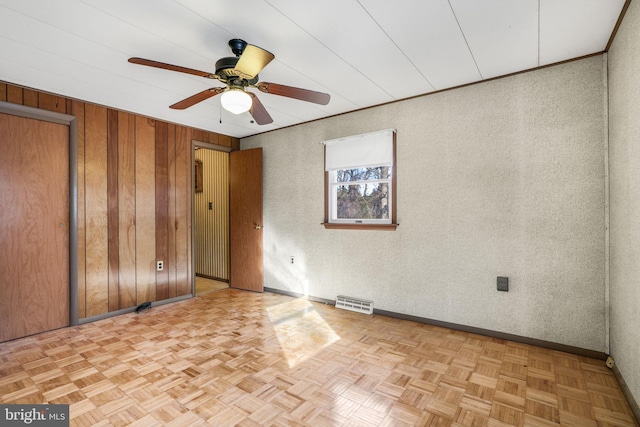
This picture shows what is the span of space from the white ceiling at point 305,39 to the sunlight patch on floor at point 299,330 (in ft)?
7.94

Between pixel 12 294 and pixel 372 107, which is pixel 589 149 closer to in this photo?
pixel 372 107

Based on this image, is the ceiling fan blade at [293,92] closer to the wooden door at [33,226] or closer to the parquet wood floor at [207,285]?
the wooden door at [33,226]

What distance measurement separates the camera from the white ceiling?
186cm

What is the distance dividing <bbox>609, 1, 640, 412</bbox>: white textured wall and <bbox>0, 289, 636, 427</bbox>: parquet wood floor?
0.33 m

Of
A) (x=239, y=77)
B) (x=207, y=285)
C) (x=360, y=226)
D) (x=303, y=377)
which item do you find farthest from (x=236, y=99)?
(x=207, y=285)

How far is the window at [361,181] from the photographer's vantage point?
3.51m

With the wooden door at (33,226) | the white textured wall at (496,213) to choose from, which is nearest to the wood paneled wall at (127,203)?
the wooden door at (33,226)

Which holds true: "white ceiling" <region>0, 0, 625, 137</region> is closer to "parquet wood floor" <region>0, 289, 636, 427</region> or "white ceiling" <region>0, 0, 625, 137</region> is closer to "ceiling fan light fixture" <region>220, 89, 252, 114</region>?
"ceiling fan light fixture" <region>220, 89, 252, 114</region>

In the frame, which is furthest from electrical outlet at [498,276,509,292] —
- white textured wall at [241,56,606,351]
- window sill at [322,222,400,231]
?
window sill at [322,222,400,231]

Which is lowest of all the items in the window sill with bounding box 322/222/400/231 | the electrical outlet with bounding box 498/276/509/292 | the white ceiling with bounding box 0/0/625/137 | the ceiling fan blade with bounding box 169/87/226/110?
the electrical outlet with bounding box 498/276/509/292

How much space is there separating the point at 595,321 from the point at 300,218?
3.20m

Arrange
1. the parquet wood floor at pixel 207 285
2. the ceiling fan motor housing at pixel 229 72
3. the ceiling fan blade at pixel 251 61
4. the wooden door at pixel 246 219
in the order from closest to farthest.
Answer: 1. the ceiling fan blade at pixel 251 61
2. the ceiling fan motor housing at pixel 229 72
3. the wooden door at pixel 246 219
4. the parquet wood floor at pixel 207 285

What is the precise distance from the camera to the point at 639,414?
1.70 metres

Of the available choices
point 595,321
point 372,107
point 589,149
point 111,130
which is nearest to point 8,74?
point 111,130
